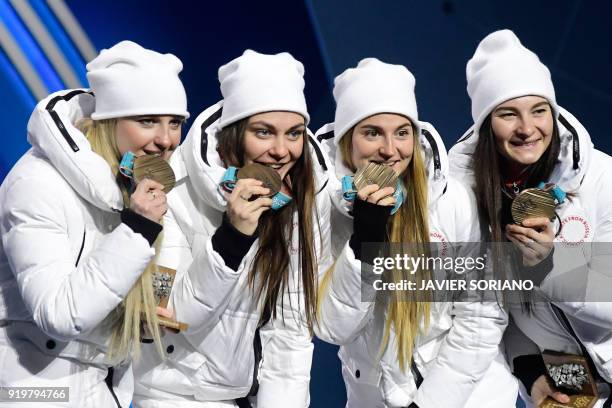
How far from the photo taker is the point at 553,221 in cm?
308

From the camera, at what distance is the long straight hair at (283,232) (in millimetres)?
2889

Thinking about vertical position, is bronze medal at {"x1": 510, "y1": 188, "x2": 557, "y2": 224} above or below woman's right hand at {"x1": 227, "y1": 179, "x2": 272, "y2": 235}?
below

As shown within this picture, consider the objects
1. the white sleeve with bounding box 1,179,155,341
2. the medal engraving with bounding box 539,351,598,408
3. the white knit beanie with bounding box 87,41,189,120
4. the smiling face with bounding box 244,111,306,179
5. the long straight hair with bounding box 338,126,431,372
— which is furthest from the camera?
the medal engraving with bounding box 539,351,598,408

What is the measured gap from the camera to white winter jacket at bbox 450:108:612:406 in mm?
3008

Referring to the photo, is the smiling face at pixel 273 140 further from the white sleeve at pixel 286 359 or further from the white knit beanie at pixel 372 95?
the white sleeve at pixel 286 359

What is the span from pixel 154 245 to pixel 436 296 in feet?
3.34

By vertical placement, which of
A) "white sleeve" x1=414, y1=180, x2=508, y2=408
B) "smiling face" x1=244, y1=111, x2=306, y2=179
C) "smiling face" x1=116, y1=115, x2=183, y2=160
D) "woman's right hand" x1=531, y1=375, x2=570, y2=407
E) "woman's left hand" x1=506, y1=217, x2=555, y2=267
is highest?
"smiling face" x1=116, y1=115, x2=183, y2=160

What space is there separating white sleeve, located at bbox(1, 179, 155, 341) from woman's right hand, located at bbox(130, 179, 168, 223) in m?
0.07

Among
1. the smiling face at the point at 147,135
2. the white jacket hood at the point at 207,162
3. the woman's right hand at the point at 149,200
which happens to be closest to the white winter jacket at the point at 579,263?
the white jacket hood at the point at 207,162

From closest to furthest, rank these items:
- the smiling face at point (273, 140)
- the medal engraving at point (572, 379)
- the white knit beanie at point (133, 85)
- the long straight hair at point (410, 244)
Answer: the white knit beanie at point (133, 85) → the smiling face at point (273, 140) → the long straight hair at point (410, 244) → the medal engraving at point (572, 379)

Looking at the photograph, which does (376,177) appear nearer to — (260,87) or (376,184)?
(376,184)

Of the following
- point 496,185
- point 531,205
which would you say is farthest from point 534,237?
point 496,185

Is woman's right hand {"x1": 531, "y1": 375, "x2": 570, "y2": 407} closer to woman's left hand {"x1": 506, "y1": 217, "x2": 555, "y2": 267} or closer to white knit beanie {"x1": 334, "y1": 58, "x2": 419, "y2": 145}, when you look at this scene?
woman's left hand {"x1": 506, "y1": 217, "x2": 555, "y2": 267}

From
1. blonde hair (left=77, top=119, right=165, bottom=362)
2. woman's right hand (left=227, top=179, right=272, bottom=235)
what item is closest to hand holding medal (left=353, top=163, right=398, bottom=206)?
woman's right hand (left=227, top=179, right=272, bottom=235)
